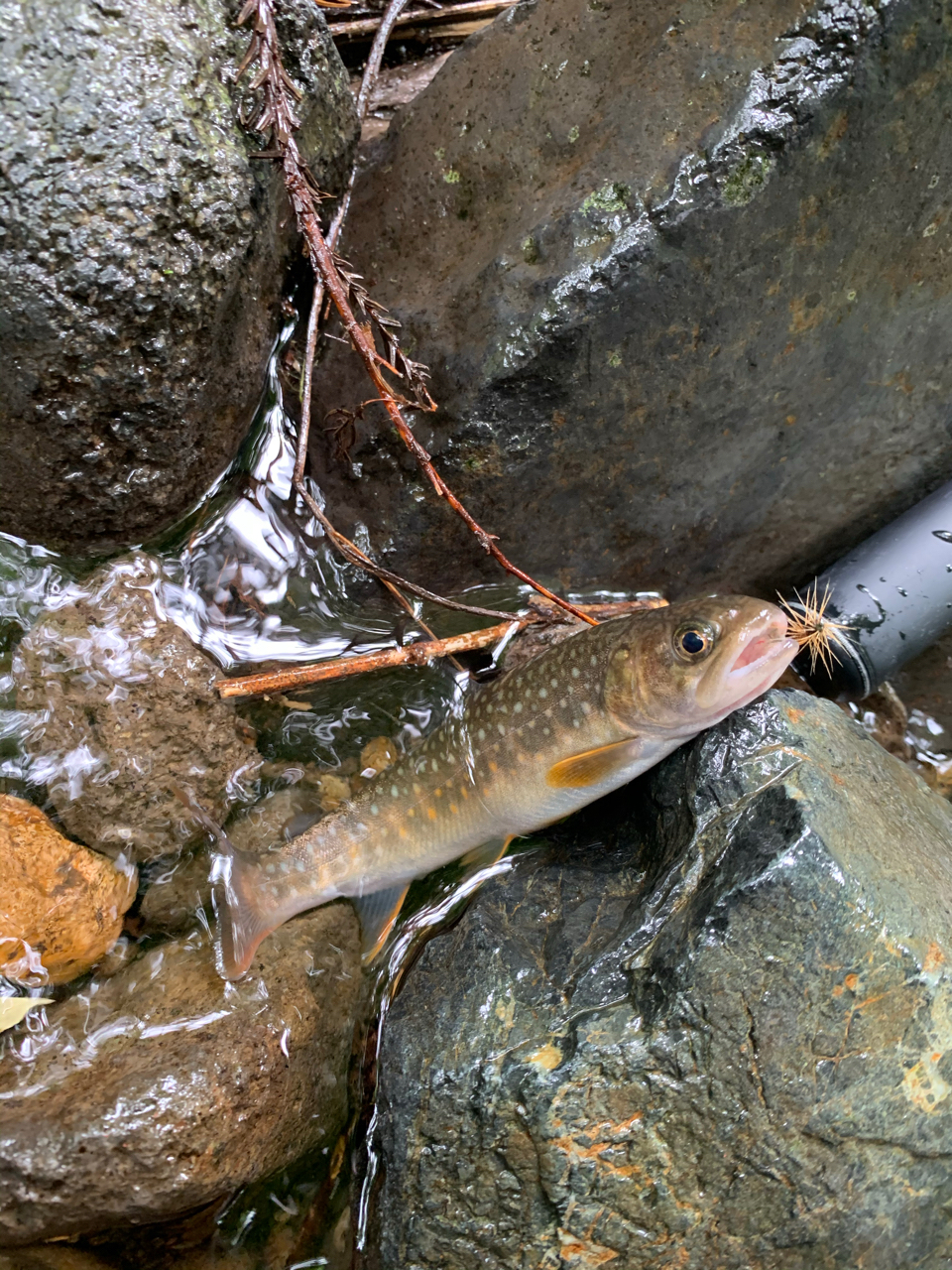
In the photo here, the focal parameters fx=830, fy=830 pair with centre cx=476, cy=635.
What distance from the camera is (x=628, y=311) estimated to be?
3.08m

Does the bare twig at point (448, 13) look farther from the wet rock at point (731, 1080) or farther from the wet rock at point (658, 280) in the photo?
the wet rock at point (731, 1080)

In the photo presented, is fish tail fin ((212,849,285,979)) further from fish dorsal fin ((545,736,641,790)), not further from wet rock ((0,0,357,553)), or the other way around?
wet rock ((0,0,357,553))

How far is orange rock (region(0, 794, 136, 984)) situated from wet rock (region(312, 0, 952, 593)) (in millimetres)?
1680

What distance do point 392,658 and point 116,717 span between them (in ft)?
3.46

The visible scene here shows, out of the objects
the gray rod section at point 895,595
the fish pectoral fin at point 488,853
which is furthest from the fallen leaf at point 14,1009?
the gray rod section at point 895,595

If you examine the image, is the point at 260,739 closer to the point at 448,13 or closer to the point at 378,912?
the point at 378,912

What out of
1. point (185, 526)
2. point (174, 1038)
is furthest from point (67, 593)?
point (174, 1038)

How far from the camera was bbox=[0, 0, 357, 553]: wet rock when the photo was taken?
2594 millimetres

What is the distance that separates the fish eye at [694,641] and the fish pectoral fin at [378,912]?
1.50 m

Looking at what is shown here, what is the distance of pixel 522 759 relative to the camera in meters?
2.94

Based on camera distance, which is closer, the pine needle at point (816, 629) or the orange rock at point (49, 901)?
the orange rock at point (49, 901)

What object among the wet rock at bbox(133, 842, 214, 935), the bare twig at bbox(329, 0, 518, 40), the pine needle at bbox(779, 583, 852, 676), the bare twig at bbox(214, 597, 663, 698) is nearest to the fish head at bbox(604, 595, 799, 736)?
the pine needle at bbox(779, 583, 852, 676)

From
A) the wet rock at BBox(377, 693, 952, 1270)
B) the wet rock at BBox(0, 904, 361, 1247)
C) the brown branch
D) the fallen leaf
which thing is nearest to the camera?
the wet rock at BBox(377, 693, 952, 1270)

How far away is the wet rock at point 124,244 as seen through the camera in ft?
8.51
